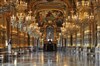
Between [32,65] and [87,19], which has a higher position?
[87,19]

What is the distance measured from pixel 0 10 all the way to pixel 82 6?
9.04 metres

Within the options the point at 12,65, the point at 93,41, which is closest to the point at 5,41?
the point at 93,41

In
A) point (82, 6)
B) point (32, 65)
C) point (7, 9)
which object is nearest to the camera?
point (7, 9)

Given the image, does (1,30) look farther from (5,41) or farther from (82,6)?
(82,6)

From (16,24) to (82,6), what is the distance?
7952mm

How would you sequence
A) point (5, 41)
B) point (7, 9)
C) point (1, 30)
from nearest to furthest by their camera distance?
point (7, 9), point (1, 30), point (5, 41)

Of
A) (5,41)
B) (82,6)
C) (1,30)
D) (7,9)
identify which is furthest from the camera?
(5,41)

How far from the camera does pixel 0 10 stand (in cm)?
1948

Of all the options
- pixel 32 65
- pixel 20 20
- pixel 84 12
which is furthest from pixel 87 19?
pixel 32 65

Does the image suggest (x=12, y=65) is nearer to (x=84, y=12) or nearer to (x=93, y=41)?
(x=84, y=12)

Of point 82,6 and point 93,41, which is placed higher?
point 82,6

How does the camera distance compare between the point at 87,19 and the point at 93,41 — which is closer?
the point at 87,19

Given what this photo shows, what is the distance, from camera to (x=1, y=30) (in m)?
30.9

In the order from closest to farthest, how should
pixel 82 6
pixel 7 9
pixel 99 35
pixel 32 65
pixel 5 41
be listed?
1. pixel 7 9
2. pixel 32 65
3. pixel 82 6
4. pixel 99 35
5. pixel 5 41
